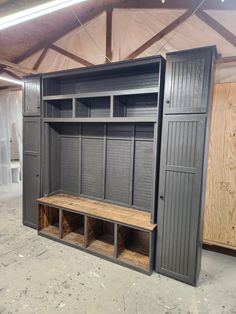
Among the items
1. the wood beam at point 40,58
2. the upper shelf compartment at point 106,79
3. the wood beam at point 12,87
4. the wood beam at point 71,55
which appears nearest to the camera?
the upper shelf compartment at point 106,79

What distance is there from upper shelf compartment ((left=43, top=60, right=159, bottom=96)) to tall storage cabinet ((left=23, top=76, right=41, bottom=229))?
0.23 metres

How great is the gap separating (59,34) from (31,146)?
2245 millimetres

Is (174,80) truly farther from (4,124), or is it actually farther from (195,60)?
(4,124)

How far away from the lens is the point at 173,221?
2.17 meters

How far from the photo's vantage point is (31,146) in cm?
318

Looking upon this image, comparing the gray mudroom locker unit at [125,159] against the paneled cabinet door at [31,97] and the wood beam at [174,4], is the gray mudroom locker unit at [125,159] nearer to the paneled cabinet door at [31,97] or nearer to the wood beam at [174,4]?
the paneled cabinet door at [31,97]

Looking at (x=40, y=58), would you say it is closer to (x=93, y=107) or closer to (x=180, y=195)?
(x=93, y=107)

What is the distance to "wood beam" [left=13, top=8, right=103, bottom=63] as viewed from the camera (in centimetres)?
345

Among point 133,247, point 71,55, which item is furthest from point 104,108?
point 133,247

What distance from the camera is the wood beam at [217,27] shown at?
2.53m

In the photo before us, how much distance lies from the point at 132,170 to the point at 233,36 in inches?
80.3

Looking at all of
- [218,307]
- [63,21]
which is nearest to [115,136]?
[218,307]

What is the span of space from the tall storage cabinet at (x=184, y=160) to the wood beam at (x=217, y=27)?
3.07 feet

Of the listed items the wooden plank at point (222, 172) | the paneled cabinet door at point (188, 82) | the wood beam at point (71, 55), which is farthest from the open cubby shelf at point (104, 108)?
the wood beam at point (71, 55)
